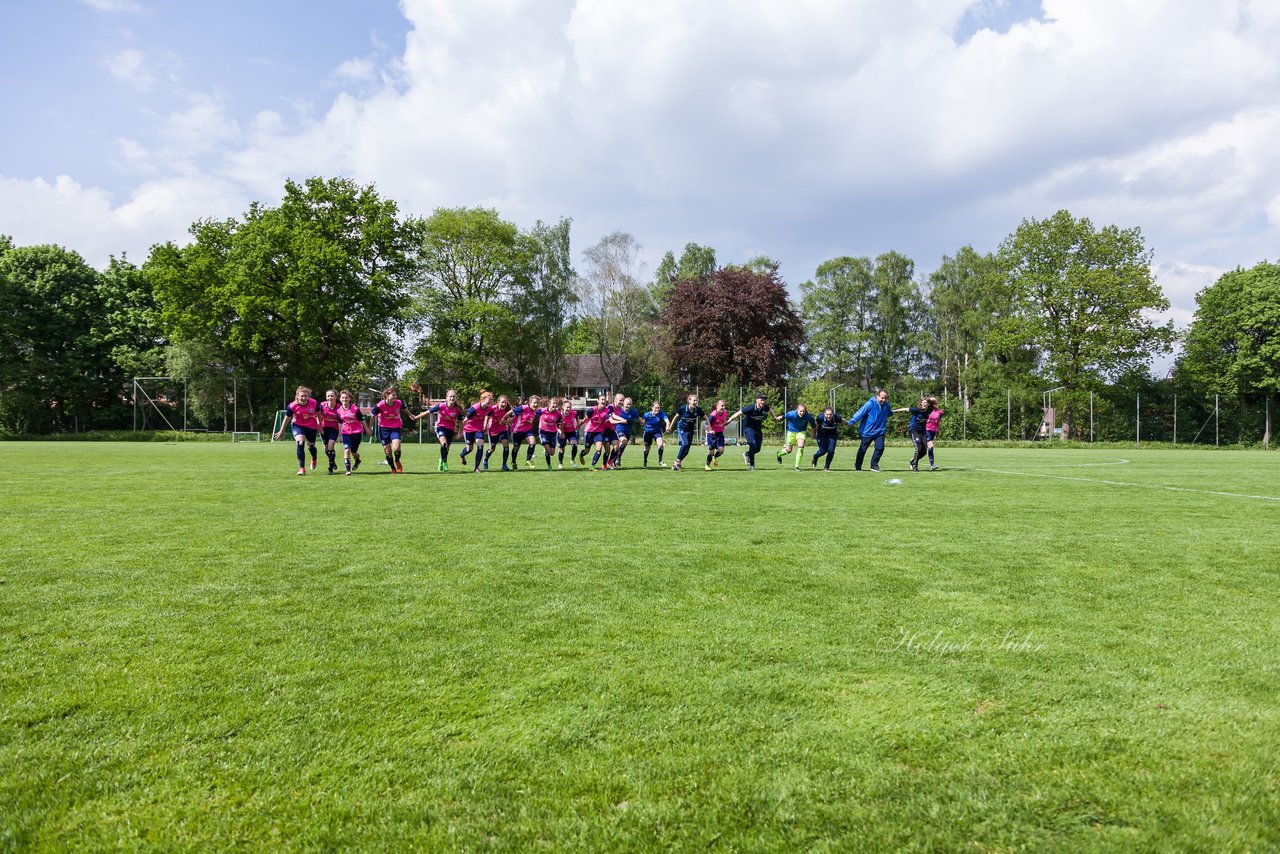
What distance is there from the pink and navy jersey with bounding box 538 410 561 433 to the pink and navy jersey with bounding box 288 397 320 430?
5.33 m

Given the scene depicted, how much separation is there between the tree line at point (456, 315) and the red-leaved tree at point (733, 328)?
0.13 meters

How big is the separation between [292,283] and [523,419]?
93.3ft

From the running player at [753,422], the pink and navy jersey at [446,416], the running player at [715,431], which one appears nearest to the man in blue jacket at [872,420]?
the running player at [753,422]

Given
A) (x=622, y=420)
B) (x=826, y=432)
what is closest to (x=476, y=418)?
(x=622, y=420)

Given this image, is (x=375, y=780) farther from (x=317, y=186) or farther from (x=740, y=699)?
(x=317, y=186)

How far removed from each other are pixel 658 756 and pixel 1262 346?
53.8 metres

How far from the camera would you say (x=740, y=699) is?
3.21 metres

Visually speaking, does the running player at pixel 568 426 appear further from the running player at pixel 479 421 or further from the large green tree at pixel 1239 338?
the large green tree at pixel 1239 338

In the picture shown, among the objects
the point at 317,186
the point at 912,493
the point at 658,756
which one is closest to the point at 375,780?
the point at 658,756

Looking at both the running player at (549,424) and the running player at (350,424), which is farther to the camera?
the running player at (549,424)

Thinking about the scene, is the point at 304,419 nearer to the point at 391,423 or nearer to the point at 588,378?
the point at 391,423

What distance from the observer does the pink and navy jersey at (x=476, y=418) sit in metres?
17.6

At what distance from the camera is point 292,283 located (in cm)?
3981

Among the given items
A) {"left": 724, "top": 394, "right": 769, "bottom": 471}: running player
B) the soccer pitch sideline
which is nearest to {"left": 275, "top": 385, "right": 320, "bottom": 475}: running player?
the soccer pitch sideline
